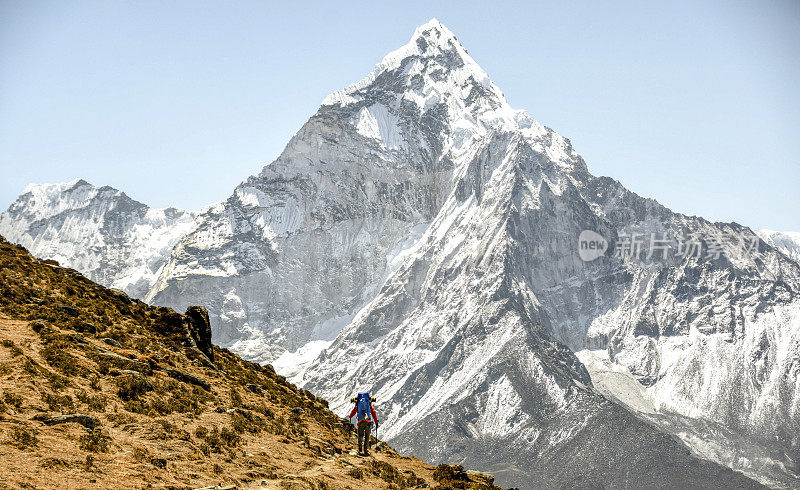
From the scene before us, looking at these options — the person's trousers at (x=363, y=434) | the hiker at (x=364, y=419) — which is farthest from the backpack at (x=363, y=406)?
the person's trousers at (x=363, y=434)

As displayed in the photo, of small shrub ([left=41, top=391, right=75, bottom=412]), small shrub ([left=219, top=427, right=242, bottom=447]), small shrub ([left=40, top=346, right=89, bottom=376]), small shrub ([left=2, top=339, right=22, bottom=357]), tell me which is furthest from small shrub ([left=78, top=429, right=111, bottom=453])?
small shrub ([left=2, top=339, right=22, bottom=357])

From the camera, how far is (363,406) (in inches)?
2018

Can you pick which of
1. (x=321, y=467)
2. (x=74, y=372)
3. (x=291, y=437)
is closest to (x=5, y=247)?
(x=74, y=372)

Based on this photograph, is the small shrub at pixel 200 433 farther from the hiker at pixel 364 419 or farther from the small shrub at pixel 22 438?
the hiker at pixel 364 419

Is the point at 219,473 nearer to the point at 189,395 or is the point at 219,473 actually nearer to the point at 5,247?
the point at 189,395

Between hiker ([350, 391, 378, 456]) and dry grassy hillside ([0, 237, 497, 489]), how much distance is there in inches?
32.9

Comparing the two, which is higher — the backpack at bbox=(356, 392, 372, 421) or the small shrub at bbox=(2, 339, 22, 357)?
the small shrub at bbox=(2, 339, 22, 357)

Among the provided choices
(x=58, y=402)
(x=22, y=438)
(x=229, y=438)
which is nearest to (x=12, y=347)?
(x=58, y=402)

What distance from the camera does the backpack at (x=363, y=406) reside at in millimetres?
50750

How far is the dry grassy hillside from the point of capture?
111 feet

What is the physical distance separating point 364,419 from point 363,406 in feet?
3.37

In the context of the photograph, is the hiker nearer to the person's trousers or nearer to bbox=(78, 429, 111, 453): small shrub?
the person's trousers

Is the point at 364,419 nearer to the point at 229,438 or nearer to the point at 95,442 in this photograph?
the point at 229,438

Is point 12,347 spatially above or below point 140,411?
above
